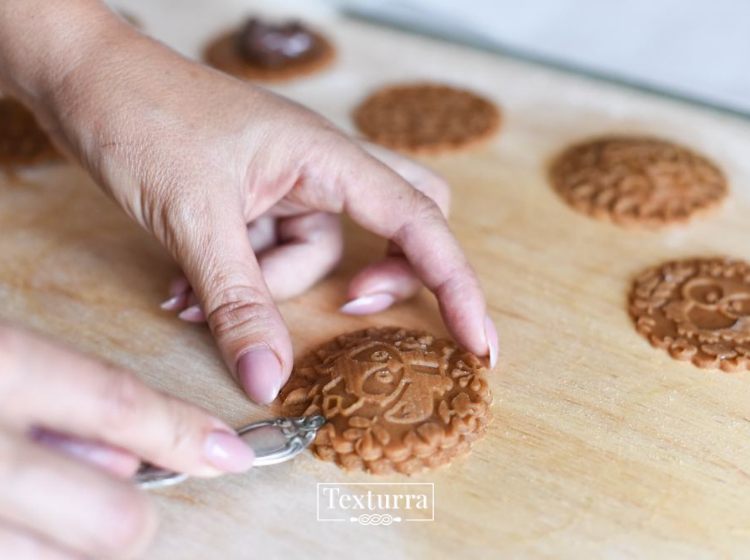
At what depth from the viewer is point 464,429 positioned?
0.97m

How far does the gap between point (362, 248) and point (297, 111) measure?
0.28 meters

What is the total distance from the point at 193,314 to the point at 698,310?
0.74 metres

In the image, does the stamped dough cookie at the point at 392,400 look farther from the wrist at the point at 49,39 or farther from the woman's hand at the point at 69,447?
the wrist at the point at 49,39

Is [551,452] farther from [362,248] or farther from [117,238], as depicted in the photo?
[117,238]

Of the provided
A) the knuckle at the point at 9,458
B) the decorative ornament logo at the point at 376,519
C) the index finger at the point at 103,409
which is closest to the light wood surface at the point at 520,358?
the decorative ornament logo at the point at 376,519

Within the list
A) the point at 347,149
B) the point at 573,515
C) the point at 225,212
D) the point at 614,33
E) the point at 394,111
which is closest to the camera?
the point at 573,515

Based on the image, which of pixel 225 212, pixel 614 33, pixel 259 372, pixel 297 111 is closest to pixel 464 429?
pixel 259 372

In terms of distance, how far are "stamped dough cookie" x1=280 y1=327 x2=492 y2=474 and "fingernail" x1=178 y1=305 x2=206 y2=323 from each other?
6.5 inches

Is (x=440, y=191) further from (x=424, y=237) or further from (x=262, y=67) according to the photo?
(x=262, y=67)

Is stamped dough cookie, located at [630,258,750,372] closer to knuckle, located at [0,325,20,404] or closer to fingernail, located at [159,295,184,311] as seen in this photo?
fingernail, located at [159,295,184,311]

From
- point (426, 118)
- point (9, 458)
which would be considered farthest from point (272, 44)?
point (9, 458)

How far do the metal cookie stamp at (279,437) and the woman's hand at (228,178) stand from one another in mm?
44

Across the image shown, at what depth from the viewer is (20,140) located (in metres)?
1.54

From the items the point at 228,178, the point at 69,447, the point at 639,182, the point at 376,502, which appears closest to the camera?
the point at 69,447
